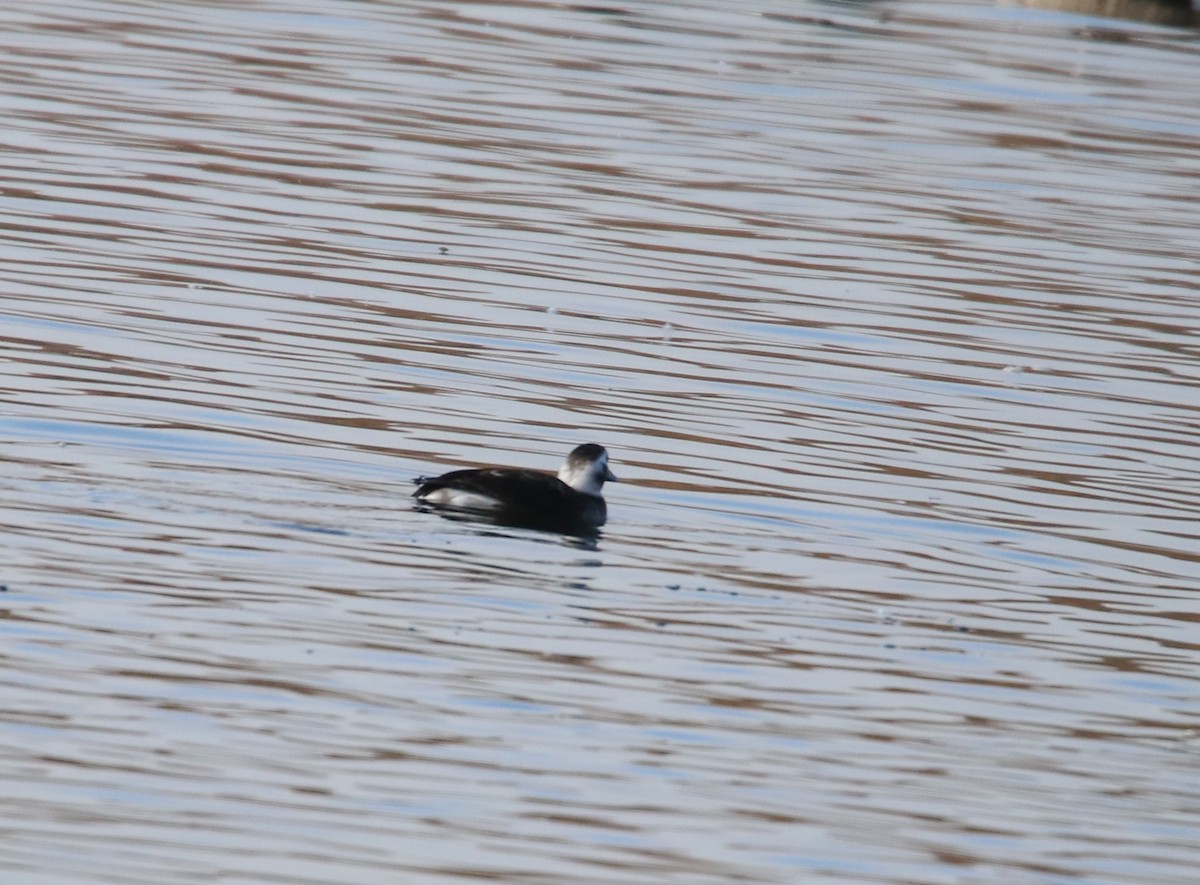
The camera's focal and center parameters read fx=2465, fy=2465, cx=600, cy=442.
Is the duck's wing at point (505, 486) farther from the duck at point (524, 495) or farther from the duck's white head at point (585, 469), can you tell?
the duck's white head at point (585, 469)

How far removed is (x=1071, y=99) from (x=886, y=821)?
68.6 feet

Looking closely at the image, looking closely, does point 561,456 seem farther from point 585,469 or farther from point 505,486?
point 505,486

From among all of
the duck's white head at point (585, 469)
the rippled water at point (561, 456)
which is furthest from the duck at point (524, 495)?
the rippled water at point (561, 456)

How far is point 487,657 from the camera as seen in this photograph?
8883 mm

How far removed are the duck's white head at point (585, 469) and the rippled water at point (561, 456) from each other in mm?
298

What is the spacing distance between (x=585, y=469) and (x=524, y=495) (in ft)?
1.54

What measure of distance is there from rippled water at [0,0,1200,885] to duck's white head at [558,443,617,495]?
11.7 inches

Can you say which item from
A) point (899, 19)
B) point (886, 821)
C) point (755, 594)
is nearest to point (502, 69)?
point (899, 19)

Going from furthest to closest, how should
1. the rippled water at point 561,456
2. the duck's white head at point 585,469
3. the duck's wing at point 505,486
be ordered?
the duck's white head at point 585,469, the duck's wing at point 505,486, the rippled water at point 561,456

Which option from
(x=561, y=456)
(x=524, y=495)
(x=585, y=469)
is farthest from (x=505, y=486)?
(x=561, y=456)

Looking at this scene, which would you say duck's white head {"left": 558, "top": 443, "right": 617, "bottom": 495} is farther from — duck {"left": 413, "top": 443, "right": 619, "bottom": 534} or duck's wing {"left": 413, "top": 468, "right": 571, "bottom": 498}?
duck's wing {"left": 413, "top": 468, "right": 571, "bottom": 498}

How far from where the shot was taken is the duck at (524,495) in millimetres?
10828

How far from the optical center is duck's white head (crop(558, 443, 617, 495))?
11242 mm

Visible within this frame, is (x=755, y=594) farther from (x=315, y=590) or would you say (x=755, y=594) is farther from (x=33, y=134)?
(x=33, y=134)
